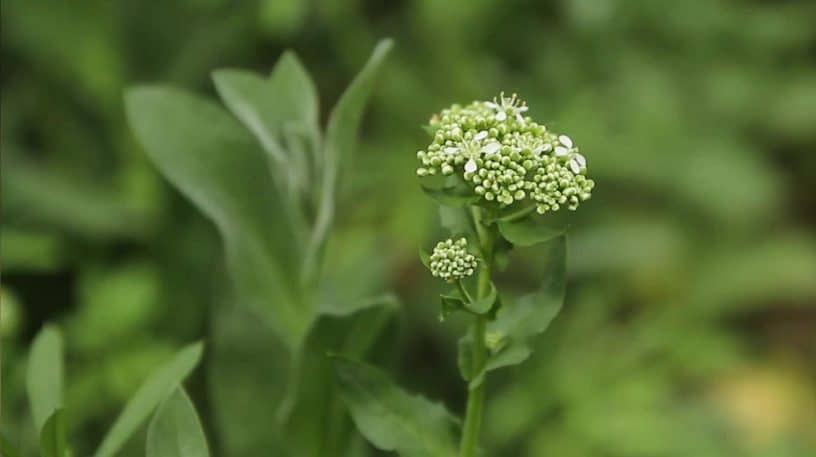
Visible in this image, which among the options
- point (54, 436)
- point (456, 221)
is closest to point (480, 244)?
point (456, 221)

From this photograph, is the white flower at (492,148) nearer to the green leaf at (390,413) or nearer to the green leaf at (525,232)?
the green leaf at (525,232)

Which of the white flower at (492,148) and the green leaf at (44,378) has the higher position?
the white flower at (492,148)

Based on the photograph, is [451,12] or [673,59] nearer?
[451,12]

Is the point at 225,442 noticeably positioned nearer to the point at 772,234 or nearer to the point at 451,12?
the point at 451,12

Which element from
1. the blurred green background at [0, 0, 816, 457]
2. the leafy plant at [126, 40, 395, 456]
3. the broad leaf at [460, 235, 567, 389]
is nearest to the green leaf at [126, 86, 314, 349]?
the leafy plant at [126, 40, 395, 456]

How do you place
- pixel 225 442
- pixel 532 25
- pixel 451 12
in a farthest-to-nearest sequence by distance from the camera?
1. pixel 532 25
2. pixel 451 12
3. pixel 225 442

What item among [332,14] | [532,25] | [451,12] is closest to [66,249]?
[332,14]

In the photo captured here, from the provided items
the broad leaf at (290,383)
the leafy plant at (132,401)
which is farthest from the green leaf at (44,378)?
the broad leaf at (290,383)
